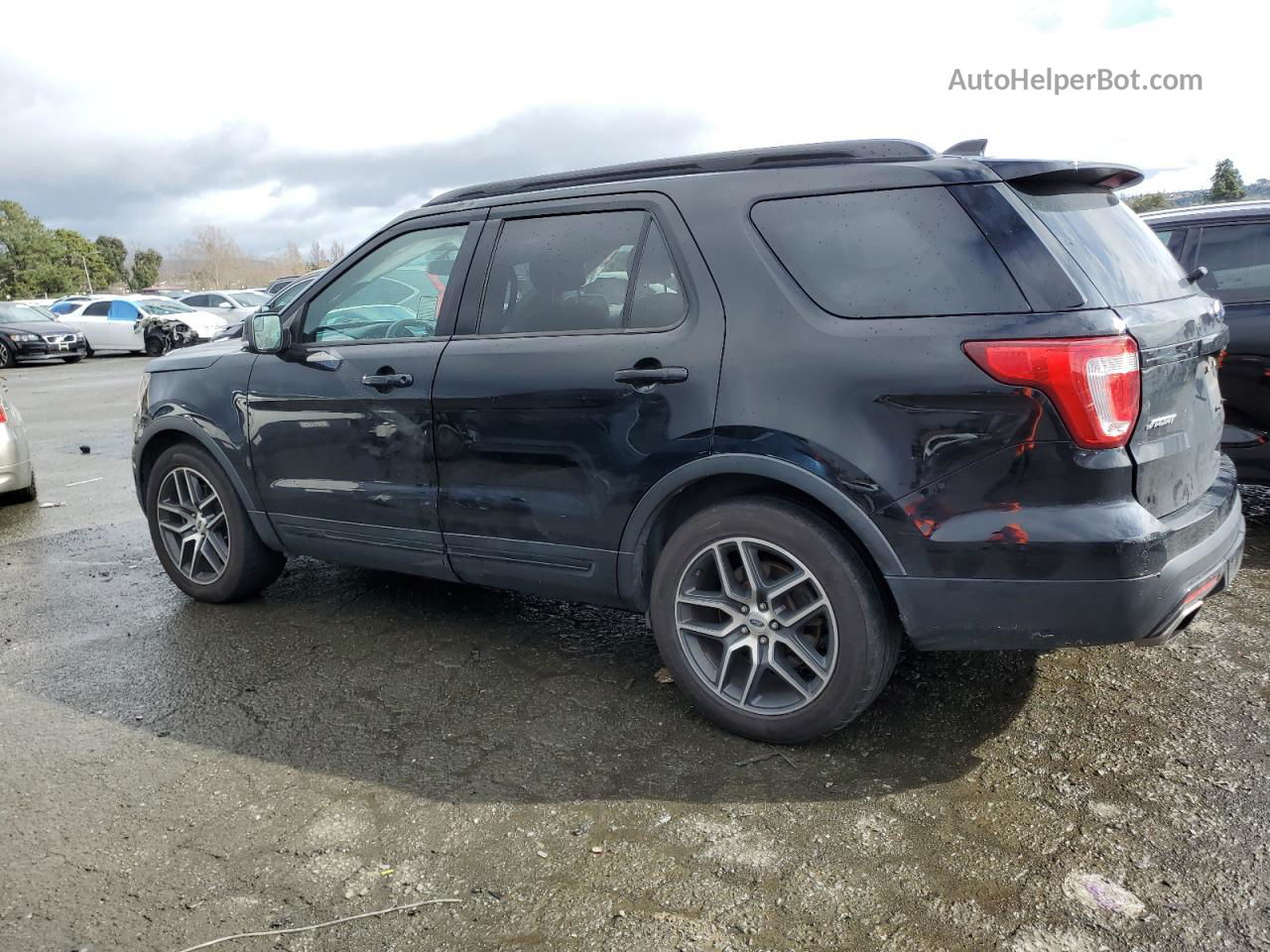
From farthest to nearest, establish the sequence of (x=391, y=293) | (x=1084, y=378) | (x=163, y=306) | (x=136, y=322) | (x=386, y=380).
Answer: (x=163, y=306)
(x=136, y=322)
(x=391, y=293)
(x=386, y=380)
(x=1084, y=378)

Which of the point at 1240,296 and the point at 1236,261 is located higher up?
the point at 1236,261

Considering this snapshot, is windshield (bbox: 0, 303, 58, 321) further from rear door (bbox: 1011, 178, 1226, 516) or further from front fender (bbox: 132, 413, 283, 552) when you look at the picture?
rear door (bbox: 1011, 178, 1226, 516)

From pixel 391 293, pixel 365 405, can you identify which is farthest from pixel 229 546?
pixel 391 293

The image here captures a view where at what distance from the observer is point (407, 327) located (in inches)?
167

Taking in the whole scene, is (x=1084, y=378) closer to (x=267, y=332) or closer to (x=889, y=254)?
(x=889, y=254)

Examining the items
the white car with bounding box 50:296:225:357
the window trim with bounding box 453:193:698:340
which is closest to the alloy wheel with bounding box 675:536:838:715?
the window trim with bounding box 453:193:698:340

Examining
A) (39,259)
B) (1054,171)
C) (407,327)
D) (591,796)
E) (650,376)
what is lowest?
(591,796)

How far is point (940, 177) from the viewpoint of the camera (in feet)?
10.1

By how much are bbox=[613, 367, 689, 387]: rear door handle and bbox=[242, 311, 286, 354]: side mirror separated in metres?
1.88

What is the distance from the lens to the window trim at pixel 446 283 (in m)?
4.11

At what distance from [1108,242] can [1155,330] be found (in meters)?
0.38

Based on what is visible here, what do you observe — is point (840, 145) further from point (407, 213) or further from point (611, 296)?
point (407, 213)

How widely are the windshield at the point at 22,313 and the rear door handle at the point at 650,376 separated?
26.8 meters

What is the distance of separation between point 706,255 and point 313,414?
1.98 meters
